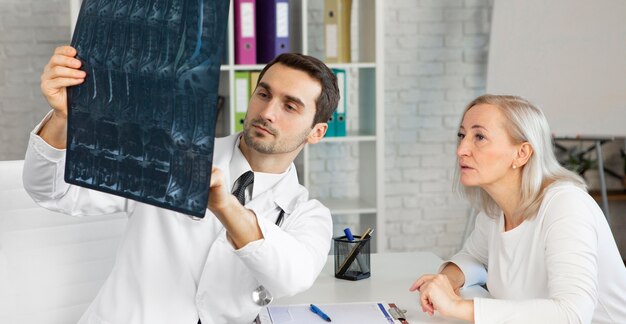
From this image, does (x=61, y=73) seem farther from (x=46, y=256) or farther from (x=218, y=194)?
(x=46, y=256)

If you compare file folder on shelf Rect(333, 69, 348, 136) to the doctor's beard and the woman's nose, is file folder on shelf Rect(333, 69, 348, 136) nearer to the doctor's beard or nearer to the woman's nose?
the woman's nose

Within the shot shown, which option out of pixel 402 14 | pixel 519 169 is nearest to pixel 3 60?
pixel 402 14

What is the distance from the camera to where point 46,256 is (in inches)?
79.4

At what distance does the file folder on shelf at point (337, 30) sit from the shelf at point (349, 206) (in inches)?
27.4

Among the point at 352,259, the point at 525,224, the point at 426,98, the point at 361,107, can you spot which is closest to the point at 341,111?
the point at 361,107

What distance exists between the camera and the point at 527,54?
3.96m

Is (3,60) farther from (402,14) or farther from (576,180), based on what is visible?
(576,180)

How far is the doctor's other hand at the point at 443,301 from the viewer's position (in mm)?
1758

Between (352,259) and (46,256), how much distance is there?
77 centimetres

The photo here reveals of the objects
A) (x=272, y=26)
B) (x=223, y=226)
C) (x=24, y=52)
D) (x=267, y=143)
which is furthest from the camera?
(x=24, y=52)

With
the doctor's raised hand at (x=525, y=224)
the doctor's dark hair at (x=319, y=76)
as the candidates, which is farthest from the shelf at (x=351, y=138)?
the doctor's dark hair at (x=319, y=76)

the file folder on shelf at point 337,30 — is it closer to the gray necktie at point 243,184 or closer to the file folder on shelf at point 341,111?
the file folder on shelf at point 341,111

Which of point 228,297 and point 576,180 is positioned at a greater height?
point 576,180

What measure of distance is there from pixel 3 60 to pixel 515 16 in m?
2.44
